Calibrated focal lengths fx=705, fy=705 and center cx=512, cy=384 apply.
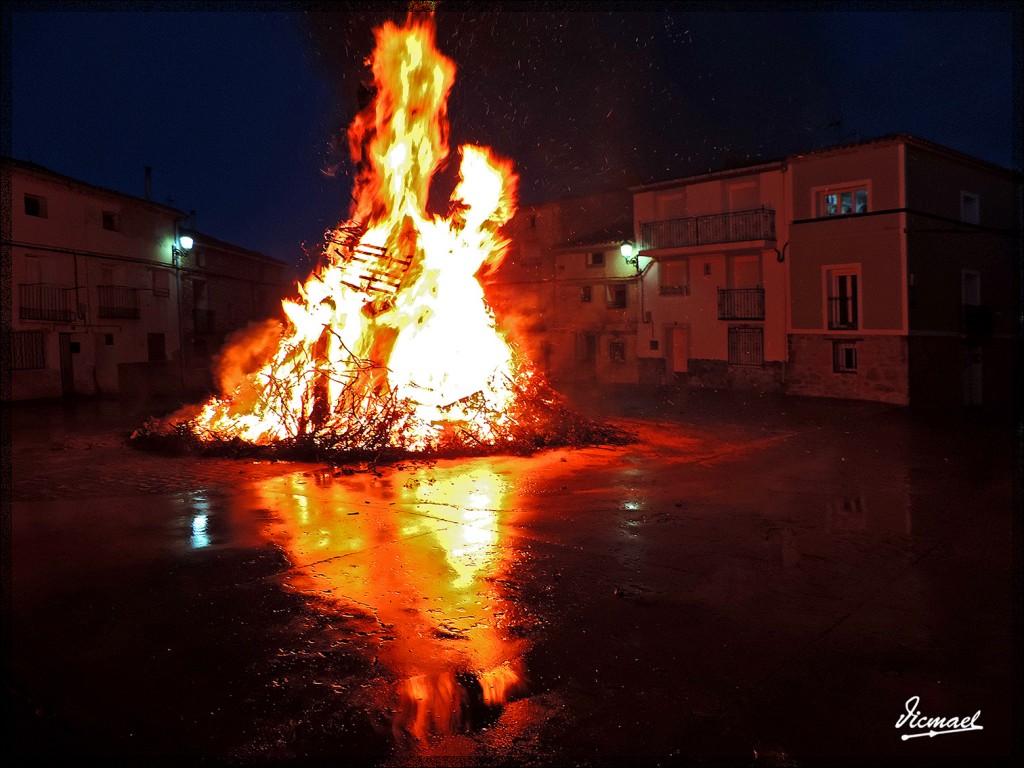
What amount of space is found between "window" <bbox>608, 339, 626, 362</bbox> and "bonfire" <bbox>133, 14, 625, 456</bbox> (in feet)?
71.4

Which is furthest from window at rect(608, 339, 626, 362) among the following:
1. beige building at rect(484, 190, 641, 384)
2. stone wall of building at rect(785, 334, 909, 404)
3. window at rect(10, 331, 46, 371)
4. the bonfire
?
window at rect(10, 331, 46, 371)

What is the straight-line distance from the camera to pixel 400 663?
410 centimetres

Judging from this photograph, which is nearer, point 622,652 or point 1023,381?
point 622,652

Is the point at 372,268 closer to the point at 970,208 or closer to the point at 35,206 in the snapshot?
the point at 35,206

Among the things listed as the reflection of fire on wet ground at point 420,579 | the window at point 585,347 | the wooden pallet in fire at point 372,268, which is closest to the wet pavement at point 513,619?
the reflection of fire on wet ground at point 420,579

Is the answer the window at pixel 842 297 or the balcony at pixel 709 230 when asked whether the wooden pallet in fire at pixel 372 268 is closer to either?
the window at pixel 842 297

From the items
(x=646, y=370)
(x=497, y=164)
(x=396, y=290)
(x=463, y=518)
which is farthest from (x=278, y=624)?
(x=646, y=370)

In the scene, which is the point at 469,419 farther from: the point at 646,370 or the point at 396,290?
the point at 646,370

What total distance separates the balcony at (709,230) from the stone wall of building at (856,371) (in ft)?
14.9

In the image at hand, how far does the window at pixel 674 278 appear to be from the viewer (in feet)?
102

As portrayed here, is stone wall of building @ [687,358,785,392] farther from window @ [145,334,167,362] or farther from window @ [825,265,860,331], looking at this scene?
window @ [145,334,167,362]

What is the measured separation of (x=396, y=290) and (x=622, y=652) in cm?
1014

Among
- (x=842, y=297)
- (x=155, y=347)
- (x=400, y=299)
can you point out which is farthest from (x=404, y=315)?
(x=155, y=347)

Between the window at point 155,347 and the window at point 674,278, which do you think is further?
the window at point 155,347
